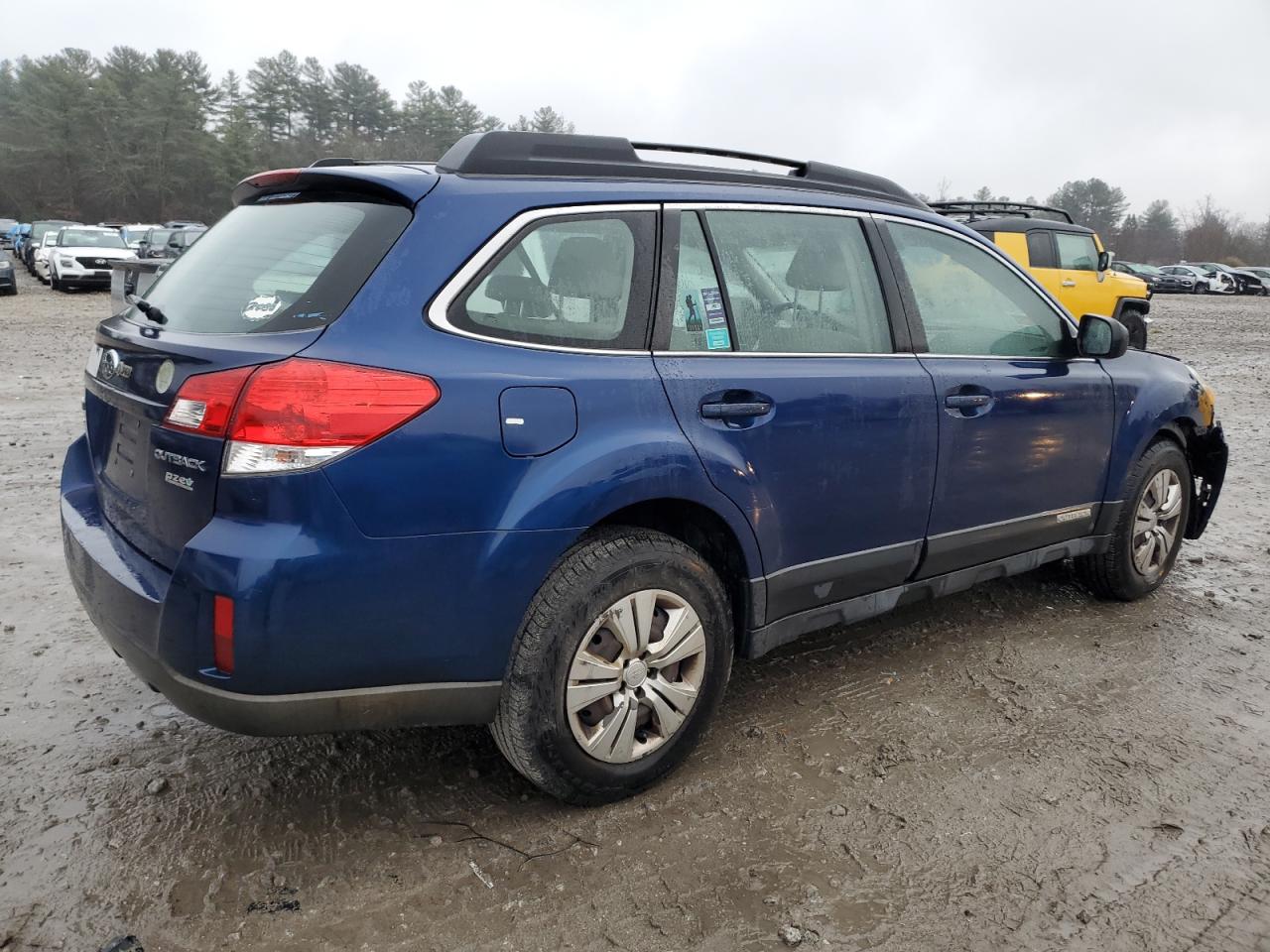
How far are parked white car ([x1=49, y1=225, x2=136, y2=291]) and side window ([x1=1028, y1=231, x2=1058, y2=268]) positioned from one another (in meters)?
19.4

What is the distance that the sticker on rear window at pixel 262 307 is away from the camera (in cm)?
239

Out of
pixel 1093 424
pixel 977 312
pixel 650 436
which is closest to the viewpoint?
pixel 650 436

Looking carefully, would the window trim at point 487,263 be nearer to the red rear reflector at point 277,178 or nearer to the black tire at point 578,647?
the black tire at point 578,647

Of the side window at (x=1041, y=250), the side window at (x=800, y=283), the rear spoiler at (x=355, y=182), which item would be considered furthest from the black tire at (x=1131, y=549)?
the side window at (x=1041, y=250)

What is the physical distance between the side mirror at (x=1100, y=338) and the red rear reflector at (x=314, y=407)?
3.06 meters

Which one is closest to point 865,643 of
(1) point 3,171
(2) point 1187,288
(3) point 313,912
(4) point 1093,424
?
(4) point 1093,424

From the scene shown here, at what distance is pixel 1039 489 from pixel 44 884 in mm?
3564

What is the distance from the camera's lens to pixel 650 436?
2.65 metres

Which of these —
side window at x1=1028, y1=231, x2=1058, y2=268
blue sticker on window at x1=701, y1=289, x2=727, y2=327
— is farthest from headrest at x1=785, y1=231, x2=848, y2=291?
side window at x1=1028, y1=231, x2=1058, y2=268

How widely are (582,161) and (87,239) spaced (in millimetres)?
25345

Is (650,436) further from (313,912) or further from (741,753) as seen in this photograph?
(313,912)

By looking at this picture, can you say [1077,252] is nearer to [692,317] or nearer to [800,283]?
[800,283]

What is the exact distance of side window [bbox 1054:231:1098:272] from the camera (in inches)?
→ 562

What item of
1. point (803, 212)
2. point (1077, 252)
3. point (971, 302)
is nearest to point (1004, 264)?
point (971, 302)
